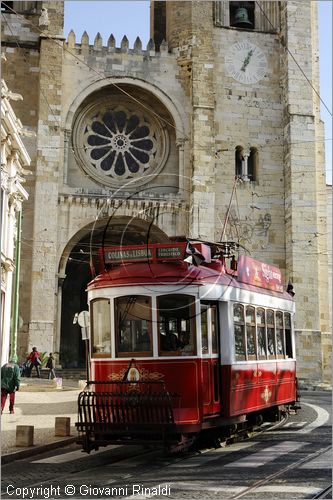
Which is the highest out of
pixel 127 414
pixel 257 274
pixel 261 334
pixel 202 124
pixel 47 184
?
pixel 202 124

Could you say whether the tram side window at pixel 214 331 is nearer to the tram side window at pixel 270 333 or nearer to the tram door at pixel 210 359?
the tram door at pixel 210 359

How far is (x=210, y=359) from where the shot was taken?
8.78 m

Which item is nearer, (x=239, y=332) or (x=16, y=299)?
(x=239, y=332)

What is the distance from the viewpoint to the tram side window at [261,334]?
10.4 meters

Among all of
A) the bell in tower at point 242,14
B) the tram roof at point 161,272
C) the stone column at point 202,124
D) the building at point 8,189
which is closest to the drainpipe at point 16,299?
the building at point 8,189

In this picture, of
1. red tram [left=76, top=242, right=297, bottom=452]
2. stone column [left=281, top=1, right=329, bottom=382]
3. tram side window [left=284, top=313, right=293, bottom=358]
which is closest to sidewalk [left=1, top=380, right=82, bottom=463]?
red tram [left=76, top=242, right=297, bottom=452]

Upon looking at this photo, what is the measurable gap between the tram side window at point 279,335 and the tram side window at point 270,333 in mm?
238

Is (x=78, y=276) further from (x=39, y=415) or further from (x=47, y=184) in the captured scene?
(x=39, y=415)

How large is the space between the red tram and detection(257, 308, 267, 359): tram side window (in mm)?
608

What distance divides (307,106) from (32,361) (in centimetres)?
1453

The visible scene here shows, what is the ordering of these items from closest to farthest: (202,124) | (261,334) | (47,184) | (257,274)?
1. (261,334)
2. (257,274)
3. (47,184)
4. (202,124)

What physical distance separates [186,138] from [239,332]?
17.7 m

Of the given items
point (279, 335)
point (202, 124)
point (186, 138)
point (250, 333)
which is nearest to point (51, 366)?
point (186, 138)

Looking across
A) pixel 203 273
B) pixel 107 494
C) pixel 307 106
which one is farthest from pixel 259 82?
pixel 107 494
